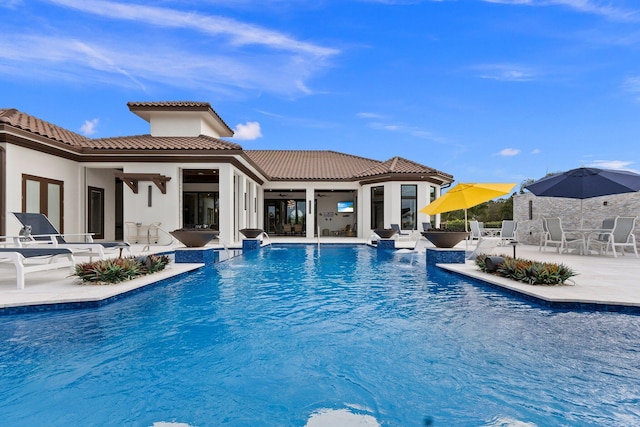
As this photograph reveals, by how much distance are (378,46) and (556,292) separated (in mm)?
14354

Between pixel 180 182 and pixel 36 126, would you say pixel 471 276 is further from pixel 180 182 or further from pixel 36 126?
pixel 36 126

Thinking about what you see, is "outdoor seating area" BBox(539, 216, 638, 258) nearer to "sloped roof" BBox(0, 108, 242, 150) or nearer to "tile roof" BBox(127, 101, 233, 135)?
"sloped roof" BBox(0, 108, 242, 150)

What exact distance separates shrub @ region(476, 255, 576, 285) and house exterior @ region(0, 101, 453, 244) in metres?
9.89

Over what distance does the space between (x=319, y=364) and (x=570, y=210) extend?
14.9 metres

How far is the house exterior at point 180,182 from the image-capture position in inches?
453

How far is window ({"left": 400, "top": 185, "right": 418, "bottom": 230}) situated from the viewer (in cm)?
1861

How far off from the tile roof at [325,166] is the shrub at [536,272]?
1170 centimetres

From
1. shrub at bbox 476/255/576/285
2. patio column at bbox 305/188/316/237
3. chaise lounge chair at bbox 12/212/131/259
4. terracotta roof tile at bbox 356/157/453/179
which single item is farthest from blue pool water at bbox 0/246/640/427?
patio column at bbox 305/188/316/237

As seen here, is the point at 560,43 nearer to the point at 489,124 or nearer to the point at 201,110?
the point at 489,124

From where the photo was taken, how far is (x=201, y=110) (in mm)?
16266

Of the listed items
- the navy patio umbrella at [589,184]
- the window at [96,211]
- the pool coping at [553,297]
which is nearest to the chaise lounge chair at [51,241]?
the window at [96,211]

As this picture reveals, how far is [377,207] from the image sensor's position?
63.6 ft

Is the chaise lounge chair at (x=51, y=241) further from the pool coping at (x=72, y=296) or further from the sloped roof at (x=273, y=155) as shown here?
the sloped roof at (x=273, y=155)

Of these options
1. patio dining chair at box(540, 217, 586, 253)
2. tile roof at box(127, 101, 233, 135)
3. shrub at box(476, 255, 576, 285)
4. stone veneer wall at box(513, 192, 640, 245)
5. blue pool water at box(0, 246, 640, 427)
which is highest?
tile roof at box(127, 101, 233, 135)
